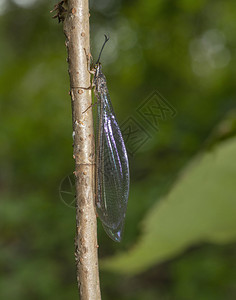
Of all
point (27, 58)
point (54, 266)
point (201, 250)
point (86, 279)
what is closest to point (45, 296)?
point (54, 266)

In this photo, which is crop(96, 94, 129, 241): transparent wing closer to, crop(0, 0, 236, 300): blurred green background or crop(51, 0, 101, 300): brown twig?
crop(51, 0, 101, 300): brown twig

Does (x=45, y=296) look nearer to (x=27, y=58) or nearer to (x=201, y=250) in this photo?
(x=201, y=250)

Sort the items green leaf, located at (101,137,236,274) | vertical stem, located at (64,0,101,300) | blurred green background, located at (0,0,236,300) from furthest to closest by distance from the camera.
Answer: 1. blurred green background, located at (0,0,236,300)
2. green leaf, located at (101,137,236,274)
3. vertical stem, located at (64,0,101,300)

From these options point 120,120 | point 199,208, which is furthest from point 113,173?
point 120,120

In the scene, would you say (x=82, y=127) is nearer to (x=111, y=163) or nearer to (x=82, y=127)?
(x=82, y=127)

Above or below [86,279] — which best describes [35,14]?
above

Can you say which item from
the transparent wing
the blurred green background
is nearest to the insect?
the transparent wing

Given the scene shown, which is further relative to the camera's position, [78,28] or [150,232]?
[150,232]
